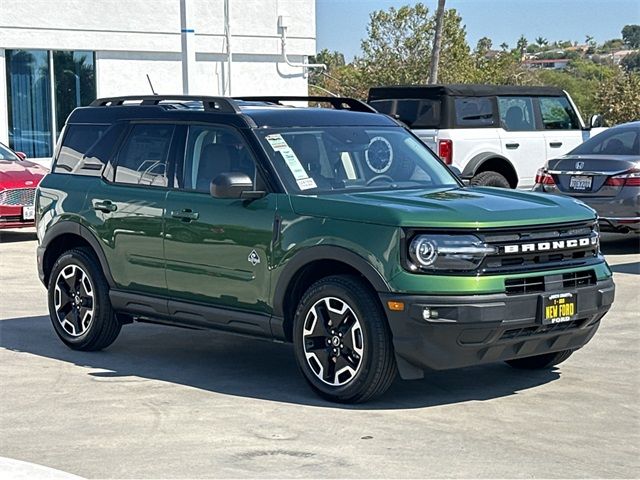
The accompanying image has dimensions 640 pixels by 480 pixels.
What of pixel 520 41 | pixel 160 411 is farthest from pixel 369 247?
pixel 520 41

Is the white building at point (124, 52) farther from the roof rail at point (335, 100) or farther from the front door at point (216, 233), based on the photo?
the front door at point (216, 233)

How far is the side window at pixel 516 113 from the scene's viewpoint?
60.3 ft

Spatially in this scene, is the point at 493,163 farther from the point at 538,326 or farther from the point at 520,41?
the point at 520,41

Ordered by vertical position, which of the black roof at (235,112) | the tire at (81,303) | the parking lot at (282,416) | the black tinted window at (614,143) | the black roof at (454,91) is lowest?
the parking lot at (282,416)

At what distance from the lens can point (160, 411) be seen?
7.33 m

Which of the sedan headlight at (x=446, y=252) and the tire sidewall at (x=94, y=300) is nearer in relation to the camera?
the sedan headlight at (x=446, y=252)

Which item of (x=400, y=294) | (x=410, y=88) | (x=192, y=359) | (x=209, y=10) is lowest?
(x=192, y=359)

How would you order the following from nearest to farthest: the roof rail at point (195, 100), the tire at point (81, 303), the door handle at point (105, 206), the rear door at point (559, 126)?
the roof rail at point (195, 100), the door handle at point (105, 206), the tire at point (81, 303), the rear door at point (559, 126)

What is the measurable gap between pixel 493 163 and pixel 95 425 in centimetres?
1186

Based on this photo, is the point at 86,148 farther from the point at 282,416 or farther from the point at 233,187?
the point at 282,416

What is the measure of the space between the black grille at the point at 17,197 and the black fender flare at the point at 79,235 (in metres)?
7.05

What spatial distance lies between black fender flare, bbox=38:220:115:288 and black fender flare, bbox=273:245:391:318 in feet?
5.74

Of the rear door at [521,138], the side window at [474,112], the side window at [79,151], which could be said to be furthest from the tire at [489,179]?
the side window at [79,151]

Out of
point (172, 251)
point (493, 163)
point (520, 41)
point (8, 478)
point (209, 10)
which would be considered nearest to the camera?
point (8, 478)
